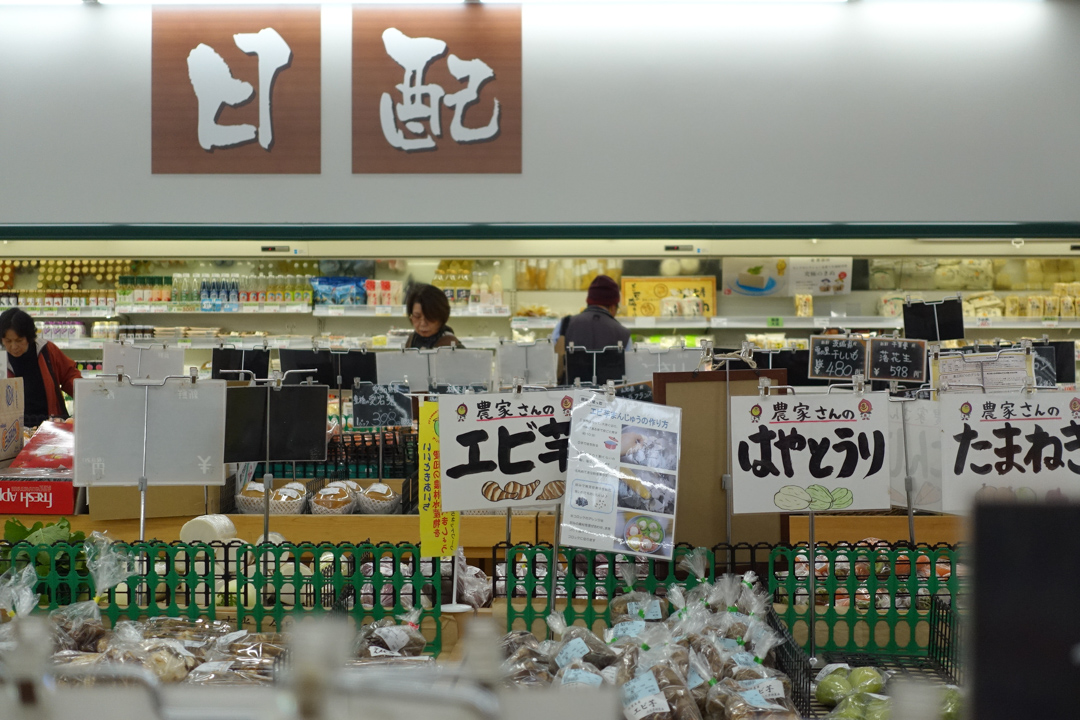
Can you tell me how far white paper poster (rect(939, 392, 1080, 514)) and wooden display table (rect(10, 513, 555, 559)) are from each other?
1.54 metres

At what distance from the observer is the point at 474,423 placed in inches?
81.8

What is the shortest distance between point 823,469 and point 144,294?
6.30m

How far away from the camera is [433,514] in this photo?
2.10m

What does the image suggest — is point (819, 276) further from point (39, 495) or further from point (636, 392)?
point (39, 495)

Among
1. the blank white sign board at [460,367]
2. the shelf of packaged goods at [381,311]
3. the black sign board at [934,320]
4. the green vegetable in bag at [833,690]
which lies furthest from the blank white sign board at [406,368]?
the green vegetable in bag at [833,690]

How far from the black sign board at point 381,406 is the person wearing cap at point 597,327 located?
1.44m

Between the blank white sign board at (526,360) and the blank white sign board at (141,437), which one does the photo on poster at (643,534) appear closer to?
the blank white sign board at (141,437)

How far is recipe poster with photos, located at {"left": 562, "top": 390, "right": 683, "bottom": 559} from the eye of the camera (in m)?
1.98

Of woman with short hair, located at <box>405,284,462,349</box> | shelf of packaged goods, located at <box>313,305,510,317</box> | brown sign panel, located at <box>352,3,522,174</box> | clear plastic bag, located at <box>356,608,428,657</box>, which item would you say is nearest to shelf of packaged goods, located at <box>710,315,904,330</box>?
A: shelf of packaged goods, located at <box>313,305,510,317</box>

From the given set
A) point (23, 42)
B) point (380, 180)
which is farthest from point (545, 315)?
point (23, 42)

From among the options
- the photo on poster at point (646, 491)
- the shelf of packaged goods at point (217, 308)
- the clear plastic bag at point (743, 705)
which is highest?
the shelf of packaged goods at point (217, 308)

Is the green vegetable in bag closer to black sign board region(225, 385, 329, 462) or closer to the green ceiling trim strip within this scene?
black sign board region(225, 385, 329, 462)

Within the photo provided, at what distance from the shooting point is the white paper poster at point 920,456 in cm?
236

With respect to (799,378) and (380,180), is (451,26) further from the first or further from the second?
(799,378)
